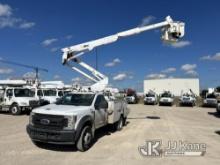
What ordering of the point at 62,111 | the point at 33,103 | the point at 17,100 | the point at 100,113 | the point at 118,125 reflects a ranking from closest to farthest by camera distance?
the point at 62,111 → the point at 100,113 → the point at 118,125 → the point at 33,103 → the point at 17,100

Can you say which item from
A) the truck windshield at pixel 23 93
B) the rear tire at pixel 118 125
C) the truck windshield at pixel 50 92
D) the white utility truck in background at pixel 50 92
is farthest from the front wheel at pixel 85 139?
the truck windshield at pixel 50 92

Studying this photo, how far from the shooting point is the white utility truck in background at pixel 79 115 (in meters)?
8.63

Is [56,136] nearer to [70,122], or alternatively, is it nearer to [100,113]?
[70,122]

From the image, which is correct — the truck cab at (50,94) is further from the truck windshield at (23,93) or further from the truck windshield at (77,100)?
the truck windshield at (77,100)

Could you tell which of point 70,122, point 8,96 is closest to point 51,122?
point 70,122

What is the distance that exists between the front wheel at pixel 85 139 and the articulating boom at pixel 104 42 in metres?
5.87

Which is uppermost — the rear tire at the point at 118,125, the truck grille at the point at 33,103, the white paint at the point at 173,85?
the white paint at the point at 173,85

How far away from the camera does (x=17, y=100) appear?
819 inches

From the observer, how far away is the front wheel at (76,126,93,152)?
8935 millimetres

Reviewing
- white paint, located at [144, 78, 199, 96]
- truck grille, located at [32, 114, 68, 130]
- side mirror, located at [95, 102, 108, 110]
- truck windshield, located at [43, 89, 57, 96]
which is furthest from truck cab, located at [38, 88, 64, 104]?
white paint, located at [144, 78, 199, 96]

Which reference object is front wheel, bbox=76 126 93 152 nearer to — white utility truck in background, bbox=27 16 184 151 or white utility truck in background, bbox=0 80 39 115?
white utility truck in background, bbox=27 16 184 151

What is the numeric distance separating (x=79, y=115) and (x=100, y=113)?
2.08 meters

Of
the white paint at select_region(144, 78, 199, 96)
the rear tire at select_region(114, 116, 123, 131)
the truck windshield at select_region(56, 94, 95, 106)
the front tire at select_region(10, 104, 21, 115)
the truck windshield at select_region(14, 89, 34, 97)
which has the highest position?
the white paint at select_region(144, 78, 199, 96)

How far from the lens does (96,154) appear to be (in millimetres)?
8680
